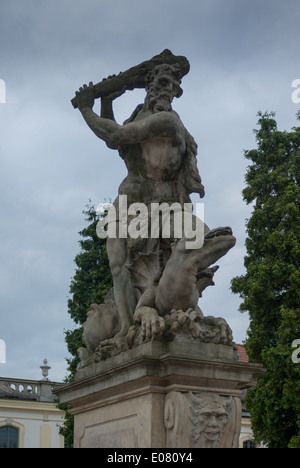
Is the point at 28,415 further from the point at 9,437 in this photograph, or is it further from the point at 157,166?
the point at 157,166

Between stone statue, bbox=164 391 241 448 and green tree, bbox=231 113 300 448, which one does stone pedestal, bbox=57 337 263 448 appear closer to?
stone statue, bbox=164 391 241 448

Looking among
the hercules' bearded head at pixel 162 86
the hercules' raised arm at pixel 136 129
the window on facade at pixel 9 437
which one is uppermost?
the hercules' bearded head at pixel 162 86

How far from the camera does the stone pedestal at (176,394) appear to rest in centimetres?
593

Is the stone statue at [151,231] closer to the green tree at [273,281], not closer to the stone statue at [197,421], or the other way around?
the stone statue at [197,421]

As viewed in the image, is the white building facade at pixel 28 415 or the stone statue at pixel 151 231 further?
the white building facade at pixel 28 415

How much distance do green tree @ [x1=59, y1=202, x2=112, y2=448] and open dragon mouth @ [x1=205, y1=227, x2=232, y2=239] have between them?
1605 centimetres

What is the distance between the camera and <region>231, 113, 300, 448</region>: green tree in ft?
64.3

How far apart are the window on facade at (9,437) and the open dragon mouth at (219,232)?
106ft

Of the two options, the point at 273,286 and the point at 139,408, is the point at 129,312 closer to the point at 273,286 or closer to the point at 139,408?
the point at 139,408

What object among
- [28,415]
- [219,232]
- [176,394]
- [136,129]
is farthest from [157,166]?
[28,415]

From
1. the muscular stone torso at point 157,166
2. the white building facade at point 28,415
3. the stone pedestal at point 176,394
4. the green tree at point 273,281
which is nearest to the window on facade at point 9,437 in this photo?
the white building facade at point 28,415

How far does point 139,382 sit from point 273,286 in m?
15.5

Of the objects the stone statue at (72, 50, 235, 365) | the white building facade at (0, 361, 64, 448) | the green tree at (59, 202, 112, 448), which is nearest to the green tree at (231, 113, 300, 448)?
the green tree at (59, 202, 112, 448)
